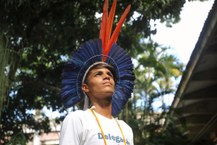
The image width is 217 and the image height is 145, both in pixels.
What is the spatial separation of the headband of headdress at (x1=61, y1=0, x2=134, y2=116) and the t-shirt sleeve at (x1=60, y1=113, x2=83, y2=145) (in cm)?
29

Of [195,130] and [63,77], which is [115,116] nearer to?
[63,77]

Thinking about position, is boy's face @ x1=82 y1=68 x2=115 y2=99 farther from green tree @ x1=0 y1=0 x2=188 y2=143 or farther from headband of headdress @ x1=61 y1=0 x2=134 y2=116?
green tree @ x1=0 y1=0 x2=188 y2=143

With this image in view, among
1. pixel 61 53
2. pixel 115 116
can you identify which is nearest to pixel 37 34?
pixel 61 53

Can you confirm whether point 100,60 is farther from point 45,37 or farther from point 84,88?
point 45,37

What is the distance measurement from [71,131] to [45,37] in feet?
21.5

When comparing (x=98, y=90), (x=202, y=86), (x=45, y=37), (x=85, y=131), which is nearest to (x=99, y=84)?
(x=98, y=90)

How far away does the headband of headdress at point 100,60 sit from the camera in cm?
290

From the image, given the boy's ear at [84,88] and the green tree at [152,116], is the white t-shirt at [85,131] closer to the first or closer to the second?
the boy's ear at [84,88]

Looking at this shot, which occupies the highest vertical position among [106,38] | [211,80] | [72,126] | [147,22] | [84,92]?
[147,22]

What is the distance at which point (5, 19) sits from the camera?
6863 millimetres

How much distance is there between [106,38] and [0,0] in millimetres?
4113

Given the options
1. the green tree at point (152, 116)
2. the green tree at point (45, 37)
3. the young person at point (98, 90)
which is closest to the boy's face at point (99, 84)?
the young person at point (98, 90)

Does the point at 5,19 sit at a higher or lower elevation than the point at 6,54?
higher

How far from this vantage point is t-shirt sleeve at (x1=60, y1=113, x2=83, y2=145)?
2.53 meters
